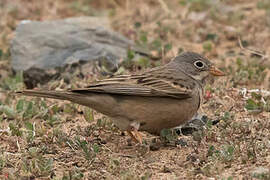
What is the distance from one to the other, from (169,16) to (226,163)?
574 cm

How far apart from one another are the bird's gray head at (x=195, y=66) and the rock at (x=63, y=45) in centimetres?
175

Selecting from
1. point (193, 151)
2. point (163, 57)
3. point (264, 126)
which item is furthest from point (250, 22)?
point (193, 151)

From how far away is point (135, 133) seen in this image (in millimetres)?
6984

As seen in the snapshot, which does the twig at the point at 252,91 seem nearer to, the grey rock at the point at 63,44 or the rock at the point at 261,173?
the grey rock at the point at 63,44

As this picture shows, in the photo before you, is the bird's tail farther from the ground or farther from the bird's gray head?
the bird's gray head

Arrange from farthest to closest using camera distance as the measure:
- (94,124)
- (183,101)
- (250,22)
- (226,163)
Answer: (250,22) → (94,124) → (183,101) → (226,163)

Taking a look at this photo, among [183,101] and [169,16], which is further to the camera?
[169,16]

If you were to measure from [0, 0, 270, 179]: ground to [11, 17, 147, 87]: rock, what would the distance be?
0.31 metres

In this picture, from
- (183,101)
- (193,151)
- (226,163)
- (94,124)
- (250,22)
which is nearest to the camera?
(226,163)

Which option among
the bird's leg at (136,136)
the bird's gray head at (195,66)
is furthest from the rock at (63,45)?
the bird's leg at (136,136)

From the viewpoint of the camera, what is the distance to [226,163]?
5.95 m

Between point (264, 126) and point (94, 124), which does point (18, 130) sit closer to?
point (94, 124)

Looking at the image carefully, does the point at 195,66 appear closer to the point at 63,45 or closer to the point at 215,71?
the point at 215,71

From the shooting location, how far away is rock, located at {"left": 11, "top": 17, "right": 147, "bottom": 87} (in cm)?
930
